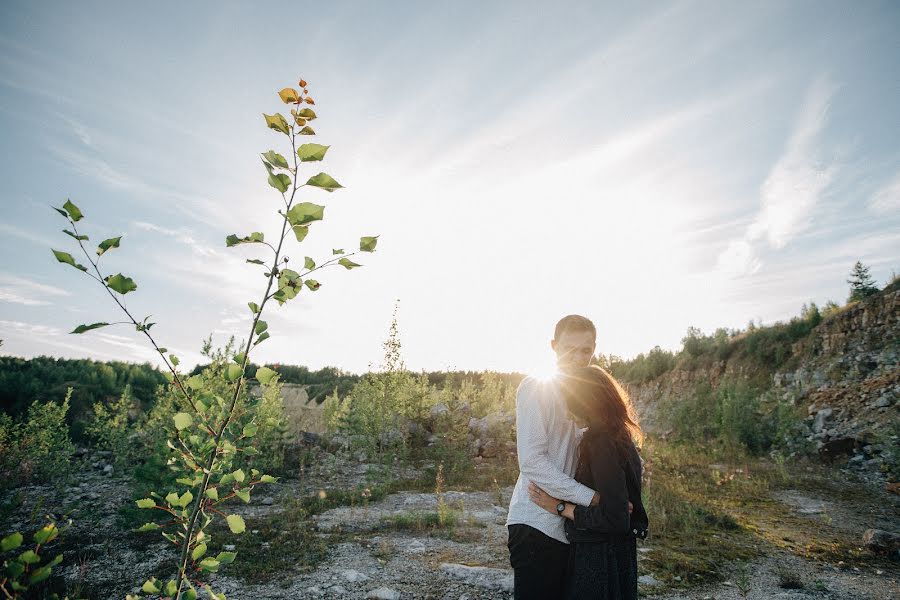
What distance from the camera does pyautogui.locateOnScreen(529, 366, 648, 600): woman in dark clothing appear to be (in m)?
2.02

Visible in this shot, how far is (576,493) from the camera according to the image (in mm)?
2098

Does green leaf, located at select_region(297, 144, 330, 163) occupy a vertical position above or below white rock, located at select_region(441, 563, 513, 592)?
above

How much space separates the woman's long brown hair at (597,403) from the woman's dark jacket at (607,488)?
0.15ft

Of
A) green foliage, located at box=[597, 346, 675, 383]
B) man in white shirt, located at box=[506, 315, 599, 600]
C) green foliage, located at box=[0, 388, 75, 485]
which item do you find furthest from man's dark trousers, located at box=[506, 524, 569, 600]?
green foliage, located at box=[597, 346, 675, 383]

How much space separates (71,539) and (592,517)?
21.7 ft

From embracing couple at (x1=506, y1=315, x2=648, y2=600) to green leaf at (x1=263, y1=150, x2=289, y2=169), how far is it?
1523 mm

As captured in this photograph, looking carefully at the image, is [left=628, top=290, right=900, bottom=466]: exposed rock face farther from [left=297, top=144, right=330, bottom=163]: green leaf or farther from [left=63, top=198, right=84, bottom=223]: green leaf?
[left=63, top=198, right=84, bottom=223]: green leaf

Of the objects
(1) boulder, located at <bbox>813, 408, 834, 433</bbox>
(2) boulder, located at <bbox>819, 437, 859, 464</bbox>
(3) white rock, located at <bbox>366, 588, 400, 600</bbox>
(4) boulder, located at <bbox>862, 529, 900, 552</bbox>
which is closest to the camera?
(3) white rock, located at <bbox>366, 588, 400, 600</bbox>

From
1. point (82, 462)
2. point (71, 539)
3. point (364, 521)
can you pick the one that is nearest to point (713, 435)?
point (364, 521)

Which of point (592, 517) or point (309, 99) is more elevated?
point (309, 99)

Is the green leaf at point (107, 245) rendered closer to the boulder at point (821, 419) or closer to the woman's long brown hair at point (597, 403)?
the woman's long brown hair at point (597, 403)

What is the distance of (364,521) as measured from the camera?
6543 mm

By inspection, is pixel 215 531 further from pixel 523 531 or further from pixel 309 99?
pixel 309 99

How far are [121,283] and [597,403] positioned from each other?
6.67 ft
